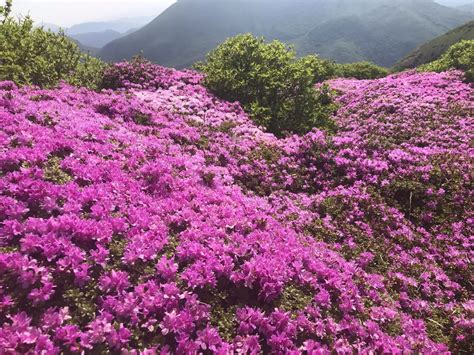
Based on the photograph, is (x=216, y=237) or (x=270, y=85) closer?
(x=216, y=237)

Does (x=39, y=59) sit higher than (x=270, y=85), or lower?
higher

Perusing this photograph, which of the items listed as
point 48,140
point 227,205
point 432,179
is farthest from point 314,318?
point 432,179

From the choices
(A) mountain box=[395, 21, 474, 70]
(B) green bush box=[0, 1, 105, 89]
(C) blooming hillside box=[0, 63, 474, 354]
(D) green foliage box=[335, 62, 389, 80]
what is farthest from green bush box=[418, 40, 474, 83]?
(A) mountain box=[395, 21, 474, 70]

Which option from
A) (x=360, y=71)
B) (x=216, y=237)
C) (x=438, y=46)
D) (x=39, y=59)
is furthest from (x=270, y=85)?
(x=438, y=46)

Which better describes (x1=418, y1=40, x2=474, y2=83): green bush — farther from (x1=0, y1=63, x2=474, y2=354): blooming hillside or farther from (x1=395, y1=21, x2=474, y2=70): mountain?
(x1=395, y1=21, x2=474, y2=70): mountain

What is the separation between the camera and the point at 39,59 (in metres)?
15.5

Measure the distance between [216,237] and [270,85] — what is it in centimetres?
1365

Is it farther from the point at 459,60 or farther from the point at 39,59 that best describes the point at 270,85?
the point at 459,60

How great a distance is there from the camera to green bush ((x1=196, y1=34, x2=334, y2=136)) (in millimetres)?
18031

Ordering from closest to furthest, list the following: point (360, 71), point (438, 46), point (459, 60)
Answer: point (459, 60) → point (360, 71) → point (438, 46)

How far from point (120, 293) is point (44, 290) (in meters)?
1.02

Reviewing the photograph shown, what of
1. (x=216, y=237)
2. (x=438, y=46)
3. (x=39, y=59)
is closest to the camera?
(x=216, y=237)

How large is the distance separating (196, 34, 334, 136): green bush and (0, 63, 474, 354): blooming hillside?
13.4ft

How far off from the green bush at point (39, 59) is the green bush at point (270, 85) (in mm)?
6928
